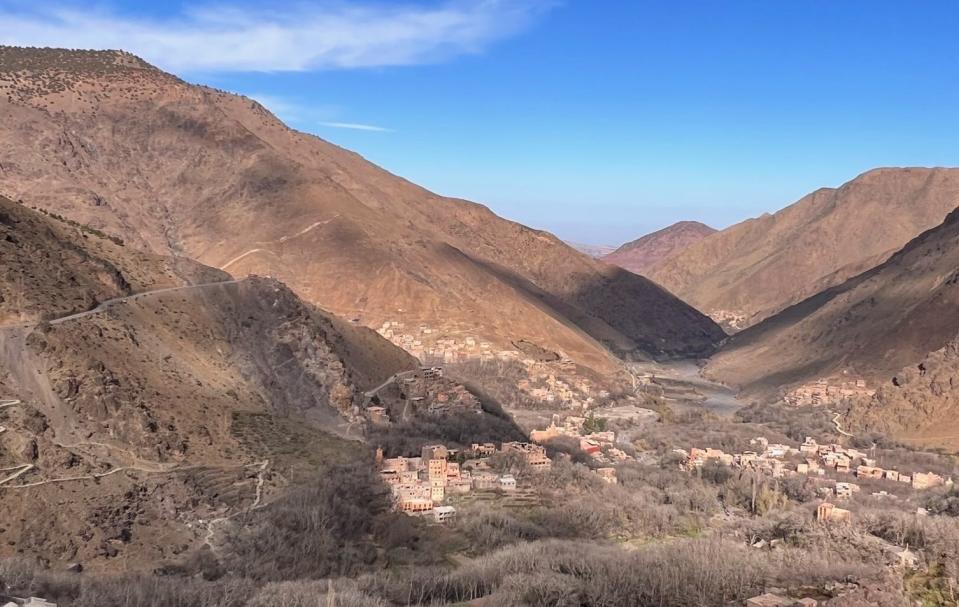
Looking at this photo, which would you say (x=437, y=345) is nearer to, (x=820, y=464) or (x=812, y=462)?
(x=812, y=462)

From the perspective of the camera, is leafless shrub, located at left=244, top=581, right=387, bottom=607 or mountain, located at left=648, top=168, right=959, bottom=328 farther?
mountain, located at left=648, top=168, right=959, bottom=328

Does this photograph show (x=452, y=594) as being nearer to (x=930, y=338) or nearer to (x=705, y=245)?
(x=930, y=338)

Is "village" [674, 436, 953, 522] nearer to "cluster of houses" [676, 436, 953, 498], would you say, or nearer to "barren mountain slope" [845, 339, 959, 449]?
"cluster of houses" [676, 436, 953, 498]

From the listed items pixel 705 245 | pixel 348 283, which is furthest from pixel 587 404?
pixel 705 245

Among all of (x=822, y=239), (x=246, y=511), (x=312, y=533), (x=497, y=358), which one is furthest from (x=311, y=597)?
(x=822, y=239)

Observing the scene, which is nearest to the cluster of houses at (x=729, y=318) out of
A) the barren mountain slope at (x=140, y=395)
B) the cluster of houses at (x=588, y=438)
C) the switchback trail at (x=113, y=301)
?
the cluster of houses at (x=588, y=438)

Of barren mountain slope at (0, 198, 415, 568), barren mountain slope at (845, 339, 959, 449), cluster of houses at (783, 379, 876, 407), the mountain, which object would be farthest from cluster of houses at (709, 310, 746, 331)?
barren mountain slope at (0, 198, 415, 568)
